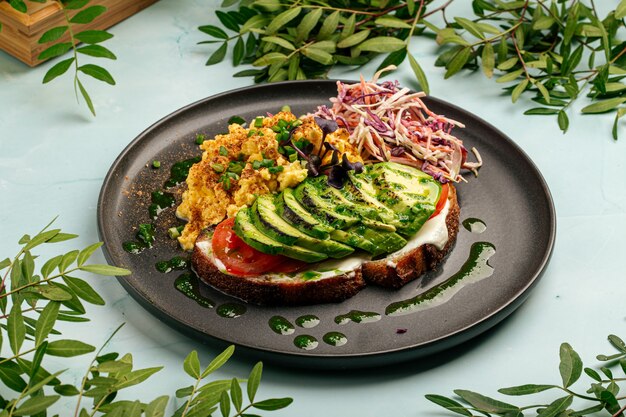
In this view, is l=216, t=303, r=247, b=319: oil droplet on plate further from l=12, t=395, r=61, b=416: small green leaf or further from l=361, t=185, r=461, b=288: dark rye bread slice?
l=12, t=395, r=61, b=416: small green leaf

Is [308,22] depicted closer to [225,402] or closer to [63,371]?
[225,402]

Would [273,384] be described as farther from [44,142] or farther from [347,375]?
[44,142]

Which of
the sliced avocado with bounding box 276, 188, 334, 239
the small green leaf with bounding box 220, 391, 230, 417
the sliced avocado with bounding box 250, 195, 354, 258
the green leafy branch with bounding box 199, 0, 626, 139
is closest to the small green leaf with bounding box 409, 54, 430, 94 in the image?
the green leafy branch with bounding box 199, 0, 626, 139

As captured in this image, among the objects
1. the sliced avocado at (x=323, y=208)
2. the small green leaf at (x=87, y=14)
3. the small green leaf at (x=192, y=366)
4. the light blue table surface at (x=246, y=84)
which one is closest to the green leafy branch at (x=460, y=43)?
the light blue table surface at (x=246, y=84)

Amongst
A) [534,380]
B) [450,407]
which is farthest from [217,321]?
[534,380]

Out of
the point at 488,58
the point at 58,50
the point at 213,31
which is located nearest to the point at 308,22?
the point at 213,31
